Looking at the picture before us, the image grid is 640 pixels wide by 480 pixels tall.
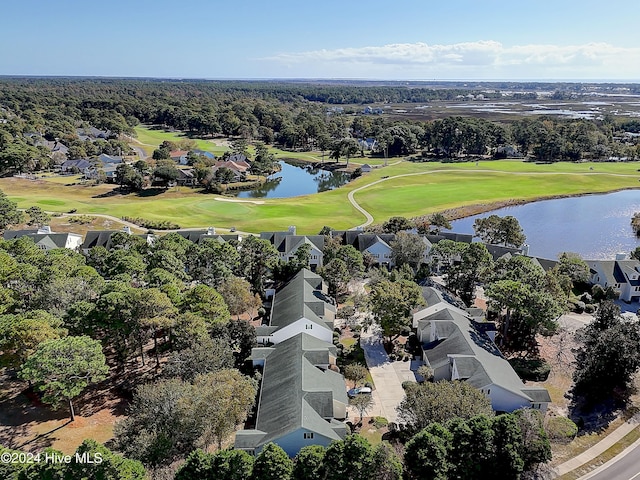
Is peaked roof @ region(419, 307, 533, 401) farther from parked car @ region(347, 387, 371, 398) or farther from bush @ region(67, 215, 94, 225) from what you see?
bush @ region(67, 215, 94, 225)

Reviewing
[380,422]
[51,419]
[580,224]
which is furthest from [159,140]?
[380,422]

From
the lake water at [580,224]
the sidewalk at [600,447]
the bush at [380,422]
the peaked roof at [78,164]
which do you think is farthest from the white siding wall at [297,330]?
the peaked roof at [78,164]

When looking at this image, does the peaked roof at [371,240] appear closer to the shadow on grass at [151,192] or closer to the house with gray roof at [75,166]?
the shadow on grass at [151,192]

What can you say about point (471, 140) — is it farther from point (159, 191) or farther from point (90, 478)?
point (90, 478)

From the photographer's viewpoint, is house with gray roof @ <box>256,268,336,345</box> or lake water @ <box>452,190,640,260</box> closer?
house with gray roof @ <box>256,268,336,345</box>

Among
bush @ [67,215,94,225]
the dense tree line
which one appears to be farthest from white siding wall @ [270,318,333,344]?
the dense tree line

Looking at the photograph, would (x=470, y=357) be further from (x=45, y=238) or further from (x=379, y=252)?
(x=45, y=238)
